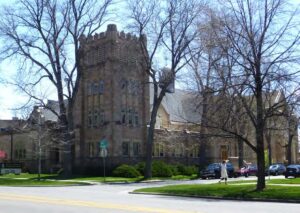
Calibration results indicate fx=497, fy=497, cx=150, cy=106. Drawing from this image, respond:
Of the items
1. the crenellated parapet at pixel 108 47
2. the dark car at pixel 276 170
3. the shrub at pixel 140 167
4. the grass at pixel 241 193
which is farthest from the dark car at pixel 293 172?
the grass at pixel 241 193

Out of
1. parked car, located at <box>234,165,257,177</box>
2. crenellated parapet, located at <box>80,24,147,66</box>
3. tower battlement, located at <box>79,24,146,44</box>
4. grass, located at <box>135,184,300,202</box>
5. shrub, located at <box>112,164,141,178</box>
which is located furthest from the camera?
parked car, located at <box>234,165,257,177</box>

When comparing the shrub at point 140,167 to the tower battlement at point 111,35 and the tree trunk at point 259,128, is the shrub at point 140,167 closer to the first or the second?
the tower battlement at point 111,35

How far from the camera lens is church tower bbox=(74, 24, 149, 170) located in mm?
53344

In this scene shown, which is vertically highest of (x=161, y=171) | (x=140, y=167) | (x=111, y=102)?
(x=111, y=102)

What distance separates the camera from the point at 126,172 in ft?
158

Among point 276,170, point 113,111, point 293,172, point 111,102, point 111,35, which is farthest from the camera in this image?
point 276,170

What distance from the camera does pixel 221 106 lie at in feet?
81.3

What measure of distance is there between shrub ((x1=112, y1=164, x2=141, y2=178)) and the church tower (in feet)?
12.1

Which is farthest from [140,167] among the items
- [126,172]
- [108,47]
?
[108,47]

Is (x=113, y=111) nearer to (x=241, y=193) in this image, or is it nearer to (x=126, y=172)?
(x=126, y=172)

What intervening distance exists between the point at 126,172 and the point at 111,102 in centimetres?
891

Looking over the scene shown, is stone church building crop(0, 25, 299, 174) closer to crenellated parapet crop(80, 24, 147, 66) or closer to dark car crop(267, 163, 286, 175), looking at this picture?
crenellated parapet crop(80, 24, 147, 66)

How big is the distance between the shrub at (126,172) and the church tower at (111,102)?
3.70 metres

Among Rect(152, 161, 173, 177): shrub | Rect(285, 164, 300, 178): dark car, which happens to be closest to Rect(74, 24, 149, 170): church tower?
Rect(152, 161, 173, 177): shrub
